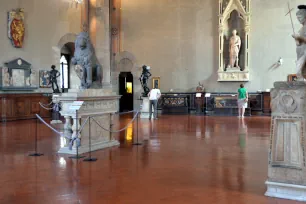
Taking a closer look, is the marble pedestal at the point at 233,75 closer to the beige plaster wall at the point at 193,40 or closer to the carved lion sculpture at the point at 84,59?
the beige plaster wall at the point at 193,40

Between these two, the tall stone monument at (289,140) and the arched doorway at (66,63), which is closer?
the tall stone monument at (289,140)

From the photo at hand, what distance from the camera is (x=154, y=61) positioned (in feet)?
65.0

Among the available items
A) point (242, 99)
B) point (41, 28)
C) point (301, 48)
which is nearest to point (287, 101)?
point (301, 48)

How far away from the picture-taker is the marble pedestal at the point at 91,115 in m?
7.40

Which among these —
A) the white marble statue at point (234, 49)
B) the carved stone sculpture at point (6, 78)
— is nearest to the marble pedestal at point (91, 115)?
the carved stone sculpture at point (6, 78)

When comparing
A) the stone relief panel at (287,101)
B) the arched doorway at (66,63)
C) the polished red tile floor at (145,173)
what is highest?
the arched doorway at (66,63)

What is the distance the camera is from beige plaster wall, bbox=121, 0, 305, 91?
17.3 metres

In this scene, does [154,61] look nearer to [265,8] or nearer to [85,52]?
[265,8]

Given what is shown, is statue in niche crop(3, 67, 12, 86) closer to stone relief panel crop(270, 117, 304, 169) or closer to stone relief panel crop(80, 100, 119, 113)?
stone relief panel crop(80, 100, 119, 113)

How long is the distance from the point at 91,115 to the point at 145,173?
2659 millimetres

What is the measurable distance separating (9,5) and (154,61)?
8.09m

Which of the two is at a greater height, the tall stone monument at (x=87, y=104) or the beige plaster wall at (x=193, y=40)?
the beige plaster wall at (x=193, y=40)

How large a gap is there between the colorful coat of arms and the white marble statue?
10.3m

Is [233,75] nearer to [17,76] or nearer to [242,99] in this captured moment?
[242,99]
